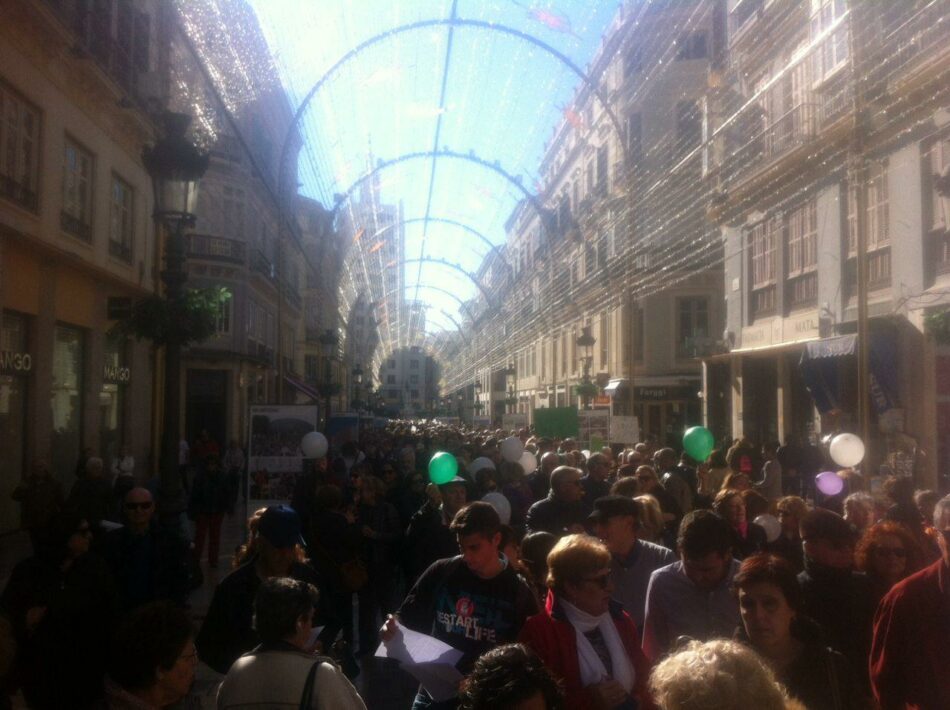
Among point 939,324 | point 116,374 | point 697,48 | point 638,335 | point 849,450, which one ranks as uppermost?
point 697,48

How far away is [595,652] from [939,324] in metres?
11.6

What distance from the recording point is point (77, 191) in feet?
55.9

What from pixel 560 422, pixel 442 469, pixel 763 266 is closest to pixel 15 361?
pixel 442 469

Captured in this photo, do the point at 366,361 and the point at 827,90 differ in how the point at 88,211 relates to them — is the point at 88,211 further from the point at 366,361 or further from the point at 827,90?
the point at 366,361

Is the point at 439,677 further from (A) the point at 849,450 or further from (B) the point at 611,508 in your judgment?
(A) the point at 849,450

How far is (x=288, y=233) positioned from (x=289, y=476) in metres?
8.78

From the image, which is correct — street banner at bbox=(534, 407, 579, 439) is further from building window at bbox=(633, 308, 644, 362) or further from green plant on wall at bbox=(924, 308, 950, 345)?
building window at bbox=(633, 308, 644, 362)

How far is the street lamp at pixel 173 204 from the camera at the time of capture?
802cm

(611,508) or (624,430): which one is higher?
(624,430)

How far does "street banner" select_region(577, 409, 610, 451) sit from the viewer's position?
67.8ft

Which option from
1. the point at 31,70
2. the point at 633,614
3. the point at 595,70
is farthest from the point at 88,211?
the point at 633,614

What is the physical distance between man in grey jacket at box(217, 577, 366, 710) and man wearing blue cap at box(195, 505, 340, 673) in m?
0.90

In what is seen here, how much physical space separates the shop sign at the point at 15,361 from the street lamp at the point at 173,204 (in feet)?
23.6

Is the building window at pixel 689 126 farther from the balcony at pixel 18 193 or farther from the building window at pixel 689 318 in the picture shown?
the building window at pixel 689 318
